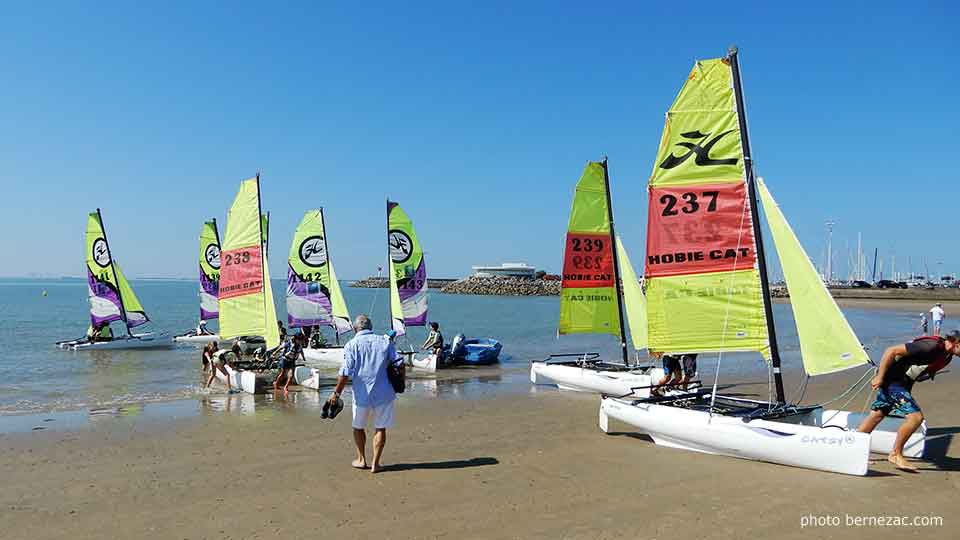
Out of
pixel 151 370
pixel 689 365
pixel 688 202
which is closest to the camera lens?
pixel 688 202

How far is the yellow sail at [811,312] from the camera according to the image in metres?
7.71

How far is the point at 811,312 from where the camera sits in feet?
25.9

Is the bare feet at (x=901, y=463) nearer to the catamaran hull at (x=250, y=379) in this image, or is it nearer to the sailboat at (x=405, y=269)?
the catamaran hull at (x=250, y=379)

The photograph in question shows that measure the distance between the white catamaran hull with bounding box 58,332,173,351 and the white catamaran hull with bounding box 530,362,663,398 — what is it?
19.4 m

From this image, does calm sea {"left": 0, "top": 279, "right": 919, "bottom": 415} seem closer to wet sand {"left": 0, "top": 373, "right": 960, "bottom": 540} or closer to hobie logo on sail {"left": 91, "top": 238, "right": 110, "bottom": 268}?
hobie logo on sail {"left": 91, "top": 238, "right": 110, "bottom": 268}

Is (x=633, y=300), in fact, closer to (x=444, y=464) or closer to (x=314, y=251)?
(x=444, y=464)

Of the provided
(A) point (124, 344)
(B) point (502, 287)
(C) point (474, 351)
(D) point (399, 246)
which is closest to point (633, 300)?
(C) point (474, 351)

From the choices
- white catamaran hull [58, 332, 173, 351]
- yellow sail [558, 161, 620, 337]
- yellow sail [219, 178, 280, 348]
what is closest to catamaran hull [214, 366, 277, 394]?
yellow sail [219, 178, 280, 348]

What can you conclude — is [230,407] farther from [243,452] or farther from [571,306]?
[571,306]

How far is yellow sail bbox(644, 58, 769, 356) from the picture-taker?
337 inches

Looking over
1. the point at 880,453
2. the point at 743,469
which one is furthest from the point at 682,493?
the point at 880,453

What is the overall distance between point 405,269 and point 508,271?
126306mm

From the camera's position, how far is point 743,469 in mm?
7035

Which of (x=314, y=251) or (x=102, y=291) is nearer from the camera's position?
(x=314, y=251)
